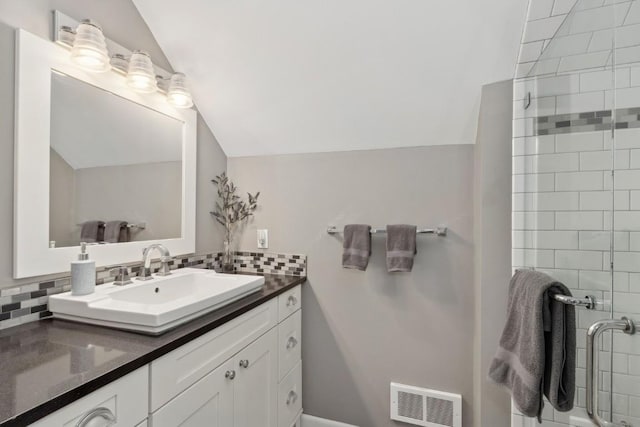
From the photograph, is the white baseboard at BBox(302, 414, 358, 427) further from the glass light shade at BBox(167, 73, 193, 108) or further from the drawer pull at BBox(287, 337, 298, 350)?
the glass light shade at BBox(167, 73, 193, 108)

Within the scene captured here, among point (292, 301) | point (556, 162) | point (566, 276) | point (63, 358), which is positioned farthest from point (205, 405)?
point (556, 162)

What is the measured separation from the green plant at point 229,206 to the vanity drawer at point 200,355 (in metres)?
0.73

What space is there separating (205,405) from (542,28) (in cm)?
181

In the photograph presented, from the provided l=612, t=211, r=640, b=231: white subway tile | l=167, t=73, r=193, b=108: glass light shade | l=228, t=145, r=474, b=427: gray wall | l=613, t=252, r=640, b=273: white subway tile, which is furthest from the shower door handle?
l=167, t=73, r=193, b=108: glass light shade

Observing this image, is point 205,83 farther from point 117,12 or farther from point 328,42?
point 328,42

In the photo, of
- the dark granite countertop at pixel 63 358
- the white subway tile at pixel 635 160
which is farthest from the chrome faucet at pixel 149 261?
the white subway tile at pixel 635 160

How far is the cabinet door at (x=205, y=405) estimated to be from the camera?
3.05ft

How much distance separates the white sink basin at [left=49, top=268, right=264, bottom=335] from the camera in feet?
3.20

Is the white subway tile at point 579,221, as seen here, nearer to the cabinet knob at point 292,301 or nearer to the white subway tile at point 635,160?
the white subway tile at point 635,160

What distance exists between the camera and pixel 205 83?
175 cm

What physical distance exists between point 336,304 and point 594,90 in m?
1.49

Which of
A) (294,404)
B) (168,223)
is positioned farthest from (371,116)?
(294,404)

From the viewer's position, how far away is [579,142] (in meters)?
1.07

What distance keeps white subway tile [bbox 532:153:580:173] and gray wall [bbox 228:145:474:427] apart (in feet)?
1.30
